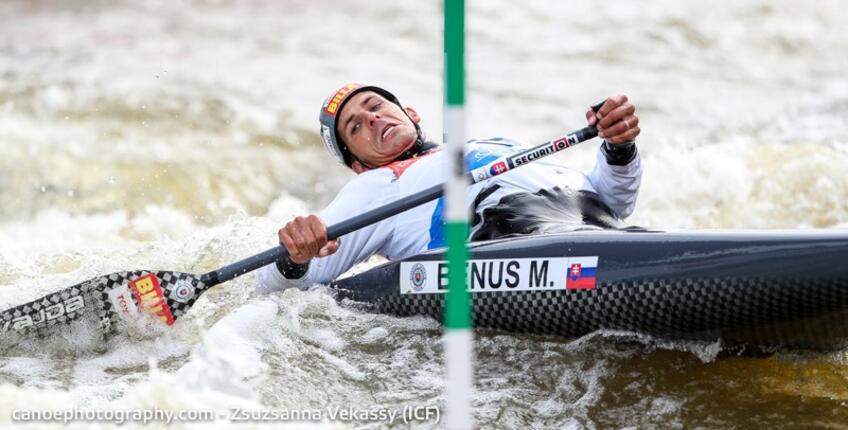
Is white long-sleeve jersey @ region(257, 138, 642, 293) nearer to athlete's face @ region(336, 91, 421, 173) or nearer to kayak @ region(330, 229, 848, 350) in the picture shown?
athlete's face @ region(336, 91, 421, 173)

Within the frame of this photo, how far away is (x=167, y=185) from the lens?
8.02 m

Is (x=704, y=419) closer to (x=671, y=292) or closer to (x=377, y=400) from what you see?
(x=671, y=292)

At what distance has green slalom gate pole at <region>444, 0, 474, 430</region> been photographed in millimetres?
2301

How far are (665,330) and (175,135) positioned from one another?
6.10 metres

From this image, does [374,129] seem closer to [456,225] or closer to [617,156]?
[617,156]

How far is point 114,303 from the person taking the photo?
4250mm

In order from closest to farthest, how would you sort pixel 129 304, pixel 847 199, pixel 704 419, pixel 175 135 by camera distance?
pixel 704 419, pixel 129 304, pixel 847 199, pixel 175 135

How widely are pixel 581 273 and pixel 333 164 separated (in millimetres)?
5405

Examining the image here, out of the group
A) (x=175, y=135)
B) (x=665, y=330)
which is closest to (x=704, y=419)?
(x=665, y=330)

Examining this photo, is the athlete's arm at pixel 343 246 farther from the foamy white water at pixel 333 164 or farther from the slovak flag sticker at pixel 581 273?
the slovak flag sticker at pixel 581 273

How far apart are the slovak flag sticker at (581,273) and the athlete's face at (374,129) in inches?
42.6

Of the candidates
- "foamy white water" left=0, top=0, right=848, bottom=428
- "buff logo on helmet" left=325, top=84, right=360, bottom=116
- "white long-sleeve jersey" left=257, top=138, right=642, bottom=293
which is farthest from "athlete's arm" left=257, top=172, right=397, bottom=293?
"buff logo on helmet" left=325, top=84, right=360, bottom=116

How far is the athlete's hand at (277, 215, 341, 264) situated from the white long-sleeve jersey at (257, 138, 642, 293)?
0.26 m

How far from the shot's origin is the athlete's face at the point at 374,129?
4.61 meters
